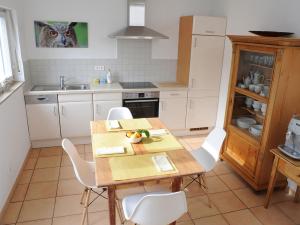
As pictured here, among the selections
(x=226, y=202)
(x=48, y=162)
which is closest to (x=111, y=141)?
(x=226, y=202)

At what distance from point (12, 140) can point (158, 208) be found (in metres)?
2.15

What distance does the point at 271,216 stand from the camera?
104 inches

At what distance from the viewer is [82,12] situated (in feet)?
13.4

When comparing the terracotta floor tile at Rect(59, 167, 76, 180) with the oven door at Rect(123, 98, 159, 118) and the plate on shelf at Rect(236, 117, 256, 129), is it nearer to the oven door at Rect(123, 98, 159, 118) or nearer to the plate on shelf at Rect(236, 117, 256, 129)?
the oven door at Rect(123, 98, 159, 118)

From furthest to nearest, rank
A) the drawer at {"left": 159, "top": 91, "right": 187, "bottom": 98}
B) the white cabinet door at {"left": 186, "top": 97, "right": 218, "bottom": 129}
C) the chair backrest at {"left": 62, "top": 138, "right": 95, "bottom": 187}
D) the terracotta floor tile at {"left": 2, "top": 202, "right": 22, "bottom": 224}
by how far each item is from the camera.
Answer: the white cabinet door at {"left": 186, "top": 97, "right": 218, "bottom": 129} < the drawer at {"left": 159, "top": 91, "right": 187, "bottom": 98} < the terracotta floor tile at {"left": 2, "top": 202, "right": 22, "bottom": 224} < the chair backrest at {"left": 62, "top": 138, "right": 95, "bottom": 187}

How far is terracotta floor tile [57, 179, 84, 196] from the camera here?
293cm

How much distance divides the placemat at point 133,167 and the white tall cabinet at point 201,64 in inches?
95.3

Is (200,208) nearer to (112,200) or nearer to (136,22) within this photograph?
(112,200)

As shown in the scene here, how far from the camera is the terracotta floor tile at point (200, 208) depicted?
8.68 feet

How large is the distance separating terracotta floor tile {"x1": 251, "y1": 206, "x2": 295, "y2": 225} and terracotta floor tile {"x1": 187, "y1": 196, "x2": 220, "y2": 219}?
438mm

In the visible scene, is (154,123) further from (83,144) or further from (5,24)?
(5,24)

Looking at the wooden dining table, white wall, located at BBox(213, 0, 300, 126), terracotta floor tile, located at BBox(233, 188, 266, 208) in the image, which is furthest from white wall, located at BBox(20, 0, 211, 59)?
terracotta floor tile, located at BBox(233, 188, 266, 208)

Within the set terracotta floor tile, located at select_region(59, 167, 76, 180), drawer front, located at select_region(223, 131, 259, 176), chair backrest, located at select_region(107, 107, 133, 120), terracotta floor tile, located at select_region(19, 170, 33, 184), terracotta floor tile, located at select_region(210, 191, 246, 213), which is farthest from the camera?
chair backrest, located at select_region(107, 107, 133, 120)

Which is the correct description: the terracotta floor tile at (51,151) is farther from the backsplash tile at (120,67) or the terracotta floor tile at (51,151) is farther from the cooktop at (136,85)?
the cooktop at (136,85)
